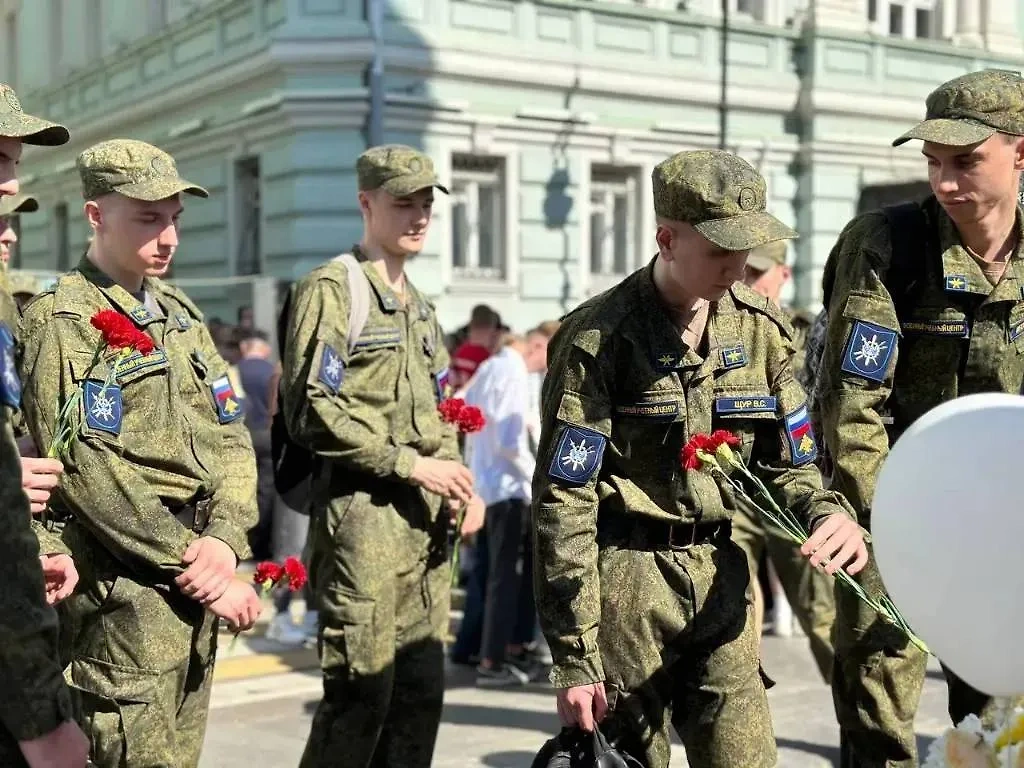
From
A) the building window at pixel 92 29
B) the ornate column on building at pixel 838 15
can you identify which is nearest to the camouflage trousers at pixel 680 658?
the ornate column on building at pixel 838 15

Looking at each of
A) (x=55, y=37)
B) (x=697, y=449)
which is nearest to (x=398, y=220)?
(x=697, y=449)

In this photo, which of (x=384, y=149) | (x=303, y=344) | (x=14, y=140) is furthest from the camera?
(x=384, y=149)

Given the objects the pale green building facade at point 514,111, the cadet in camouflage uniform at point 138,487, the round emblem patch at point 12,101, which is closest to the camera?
the round emblem patch at point 12,101

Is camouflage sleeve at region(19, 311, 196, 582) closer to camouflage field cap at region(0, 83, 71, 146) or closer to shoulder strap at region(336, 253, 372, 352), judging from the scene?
camouflage field cap at region(0, 83, 71, 146)

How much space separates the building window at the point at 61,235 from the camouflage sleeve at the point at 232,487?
19814 mm

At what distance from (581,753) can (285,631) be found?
5456 mm

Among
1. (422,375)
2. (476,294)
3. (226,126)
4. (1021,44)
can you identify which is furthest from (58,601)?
(1021,44)

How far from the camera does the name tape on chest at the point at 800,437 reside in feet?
12.0

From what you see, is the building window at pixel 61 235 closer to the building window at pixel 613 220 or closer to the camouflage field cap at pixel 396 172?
the building window at pixel 613 220

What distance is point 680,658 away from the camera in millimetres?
3586

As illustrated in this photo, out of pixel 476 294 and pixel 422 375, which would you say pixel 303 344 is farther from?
pixel 476 294

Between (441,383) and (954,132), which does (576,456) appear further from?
(441,383)

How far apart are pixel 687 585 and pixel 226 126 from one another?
568 inches

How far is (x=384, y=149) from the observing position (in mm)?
5148
